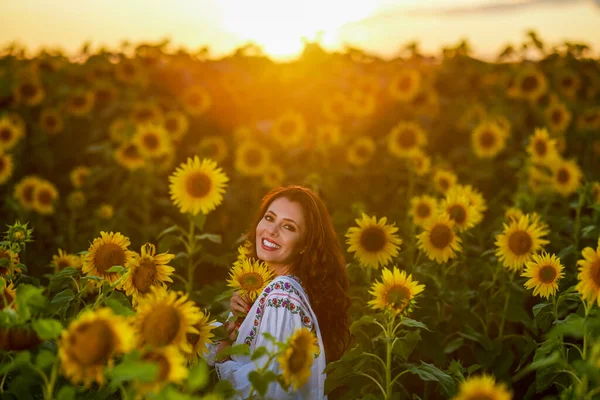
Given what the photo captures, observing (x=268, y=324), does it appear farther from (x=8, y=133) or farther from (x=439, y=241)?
(x=8, y=133)

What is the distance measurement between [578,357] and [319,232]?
4.06ft

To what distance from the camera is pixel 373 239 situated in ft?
12.0

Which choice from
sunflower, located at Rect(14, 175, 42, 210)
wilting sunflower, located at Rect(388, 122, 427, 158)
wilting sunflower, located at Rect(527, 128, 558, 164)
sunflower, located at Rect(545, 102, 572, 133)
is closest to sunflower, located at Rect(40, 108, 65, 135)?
sunflower, located at Rect(14, 175, 42, 210)

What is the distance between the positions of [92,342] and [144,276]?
91cm

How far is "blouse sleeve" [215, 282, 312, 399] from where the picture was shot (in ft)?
9.05

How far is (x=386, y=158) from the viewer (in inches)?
304

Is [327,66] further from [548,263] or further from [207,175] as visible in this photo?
[548,263]

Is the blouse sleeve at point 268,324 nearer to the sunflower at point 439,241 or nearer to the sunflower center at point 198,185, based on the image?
the sunflower center at point 198,185

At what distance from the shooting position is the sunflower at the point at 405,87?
327 inches

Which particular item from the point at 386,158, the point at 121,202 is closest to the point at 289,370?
the point at 121,202

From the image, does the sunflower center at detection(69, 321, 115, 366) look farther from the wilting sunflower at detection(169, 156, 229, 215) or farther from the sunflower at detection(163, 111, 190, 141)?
the sunflower at detection(163, 111, 190, 141)

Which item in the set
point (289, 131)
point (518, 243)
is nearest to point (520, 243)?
point (518, 243)

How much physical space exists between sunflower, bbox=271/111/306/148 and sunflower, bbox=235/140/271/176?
735mm

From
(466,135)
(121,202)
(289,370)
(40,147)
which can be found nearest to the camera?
(289,370)
